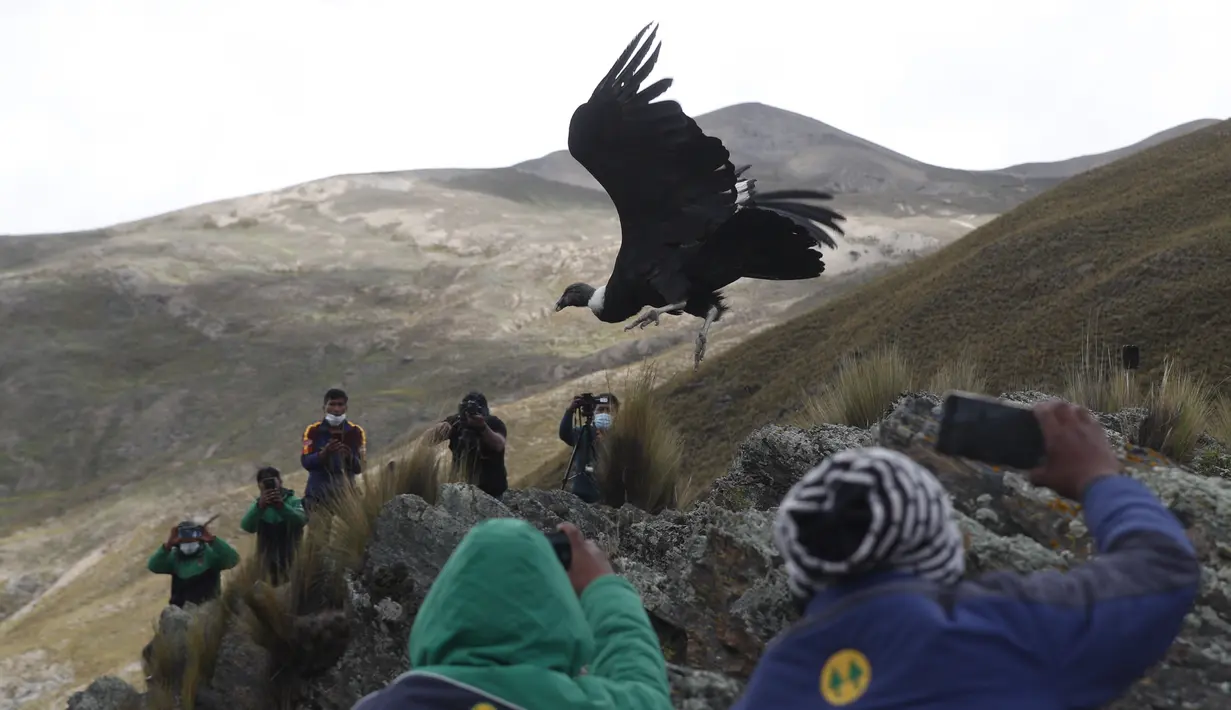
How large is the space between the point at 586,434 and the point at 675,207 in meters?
1.64

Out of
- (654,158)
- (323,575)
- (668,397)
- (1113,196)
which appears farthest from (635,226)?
(1113,196)

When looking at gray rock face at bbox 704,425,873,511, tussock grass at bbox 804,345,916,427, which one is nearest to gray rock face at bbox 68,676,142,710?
gray rock face at bbox 704,425,873,511

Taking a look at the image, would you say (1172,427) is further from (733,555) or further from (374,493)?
(374,493)

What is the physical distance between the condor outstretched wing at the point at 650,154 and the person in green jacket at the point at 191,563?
3745 millimetres

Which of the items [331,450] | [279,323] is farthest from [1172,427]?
[279,323]

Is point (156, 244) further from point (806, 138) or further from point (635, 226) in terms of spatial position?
point (806, 138)

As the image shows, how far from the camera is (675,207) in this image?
6414mm

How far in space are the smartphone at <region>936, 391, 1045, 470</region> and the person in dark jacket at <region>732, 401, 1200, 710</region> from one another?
0.66 feet

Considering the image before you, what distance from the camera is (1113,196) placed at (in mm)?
18000

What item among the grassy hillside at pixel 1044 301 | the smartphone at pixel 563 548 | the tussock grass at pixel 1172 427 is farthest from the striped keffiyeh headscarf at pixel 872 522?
the grassy hillside at pixel 1044 301

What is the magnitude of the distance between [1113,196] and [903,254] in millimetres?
30364

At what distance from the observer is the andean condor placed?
598cm

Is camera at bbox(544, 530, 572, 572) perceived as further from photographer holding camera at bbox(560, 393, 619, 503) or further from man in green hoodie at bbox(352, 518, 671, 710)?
photographer holding camera at bbox(560, 393, 619, 503)

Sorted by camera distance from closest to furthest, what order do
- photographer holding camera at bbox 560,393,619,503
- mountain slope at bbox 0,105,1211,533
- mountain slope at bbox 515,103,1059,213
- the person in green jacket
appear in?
1. photographer holding camera at bbox 560,393,619,503
2. the person in green jacket
3. mountain slope at bbox 0,105,1211,533
4. mountain slope at bbox 515,103,1059,213
